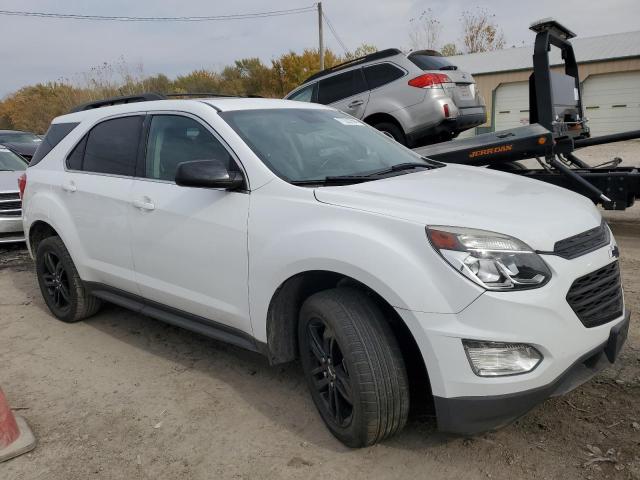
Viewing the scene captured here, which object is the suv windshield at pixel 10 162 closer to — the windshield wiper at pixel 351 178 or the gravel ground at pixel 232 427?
the gravel ground at pixel 232 427

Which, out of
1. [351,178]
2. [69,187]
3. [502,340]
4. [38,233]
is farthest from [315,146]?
[38,233]

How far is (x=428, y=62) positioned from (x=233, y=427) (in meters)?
6.60

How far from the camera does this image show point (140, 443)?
9.68 ft

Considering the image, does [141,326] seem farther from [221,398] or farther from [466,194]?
[466,194]

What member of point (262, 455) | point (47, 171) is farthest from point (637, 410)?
point (47, 171)

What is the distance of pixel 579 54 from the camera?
2461cm

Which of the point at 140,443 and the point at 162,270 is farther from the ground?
the point at 162,270

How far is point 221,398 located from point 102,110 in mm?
2501

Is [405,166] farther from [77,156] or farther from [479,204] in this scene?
[77,156]

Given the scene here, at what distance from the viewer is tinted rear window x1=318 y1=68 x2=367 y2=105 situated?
28.0 feet

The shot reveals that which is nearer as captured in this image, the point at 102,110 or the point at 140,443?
the point at 140,443

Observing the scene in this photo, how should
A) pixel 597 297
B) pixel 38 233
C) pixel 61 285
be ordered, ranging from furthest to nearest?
pixel 38 233 → pixel 61 285 → pixel 597 297

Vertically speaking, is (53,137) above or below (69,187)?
above

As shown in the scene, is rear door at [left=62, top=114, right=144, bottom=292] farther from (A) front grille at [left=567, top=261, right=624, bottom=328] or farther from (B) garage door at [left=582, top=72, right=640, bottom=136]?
(B) garage door at [left=582, top=72, right=640, bottom=136]
